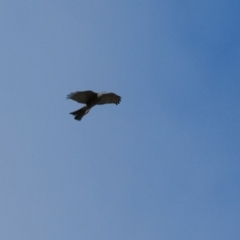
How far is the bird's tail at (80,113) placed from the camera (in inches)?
1377

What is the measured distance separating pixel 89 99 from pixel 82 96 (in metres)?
0.69

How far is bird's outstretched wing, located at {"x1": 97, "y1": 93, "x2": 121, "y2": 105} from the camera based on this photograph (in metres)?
36.5

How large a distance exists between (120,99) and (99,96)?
1812 mm

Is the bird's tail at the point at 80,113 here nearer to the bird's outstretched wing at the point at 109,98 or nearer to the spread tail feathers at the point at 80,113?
the spread tail feathers at the point at 80,113

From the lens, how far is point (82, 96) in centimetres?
3541

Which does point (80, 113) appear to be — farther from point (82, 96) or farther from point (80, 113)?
point (82, 96)

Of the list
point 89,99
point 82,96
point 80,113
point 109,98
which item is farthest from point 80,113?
point 109,98

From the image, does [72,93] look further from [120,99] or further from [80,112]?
[120,99]

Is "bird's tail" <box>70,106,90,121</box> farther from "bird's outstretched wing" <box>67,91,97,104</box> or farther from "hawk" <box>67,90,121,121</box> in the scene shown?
"bird's outstretched wing" <box>67,91,97,104</box>

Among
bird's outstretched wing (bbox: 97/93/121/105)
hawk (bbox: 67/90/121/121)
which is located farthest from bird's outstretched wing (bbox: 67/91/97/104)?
bird's outstretched wing (bbox: 97/93/121/105)

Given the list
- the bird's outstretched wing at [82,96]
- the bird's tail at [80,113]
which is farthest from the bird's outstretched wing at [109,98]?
the bird's tail at [80,113]

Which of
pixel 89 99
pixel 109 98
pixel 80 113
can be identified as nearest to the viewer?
pixel 80 113

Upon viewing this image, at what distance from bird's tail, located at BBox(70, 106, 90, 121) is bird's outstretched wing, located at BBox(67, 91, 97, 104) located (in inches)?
20.1

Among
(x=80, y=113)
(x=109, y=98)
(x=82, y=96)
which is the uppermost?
(x=109, y=98)
